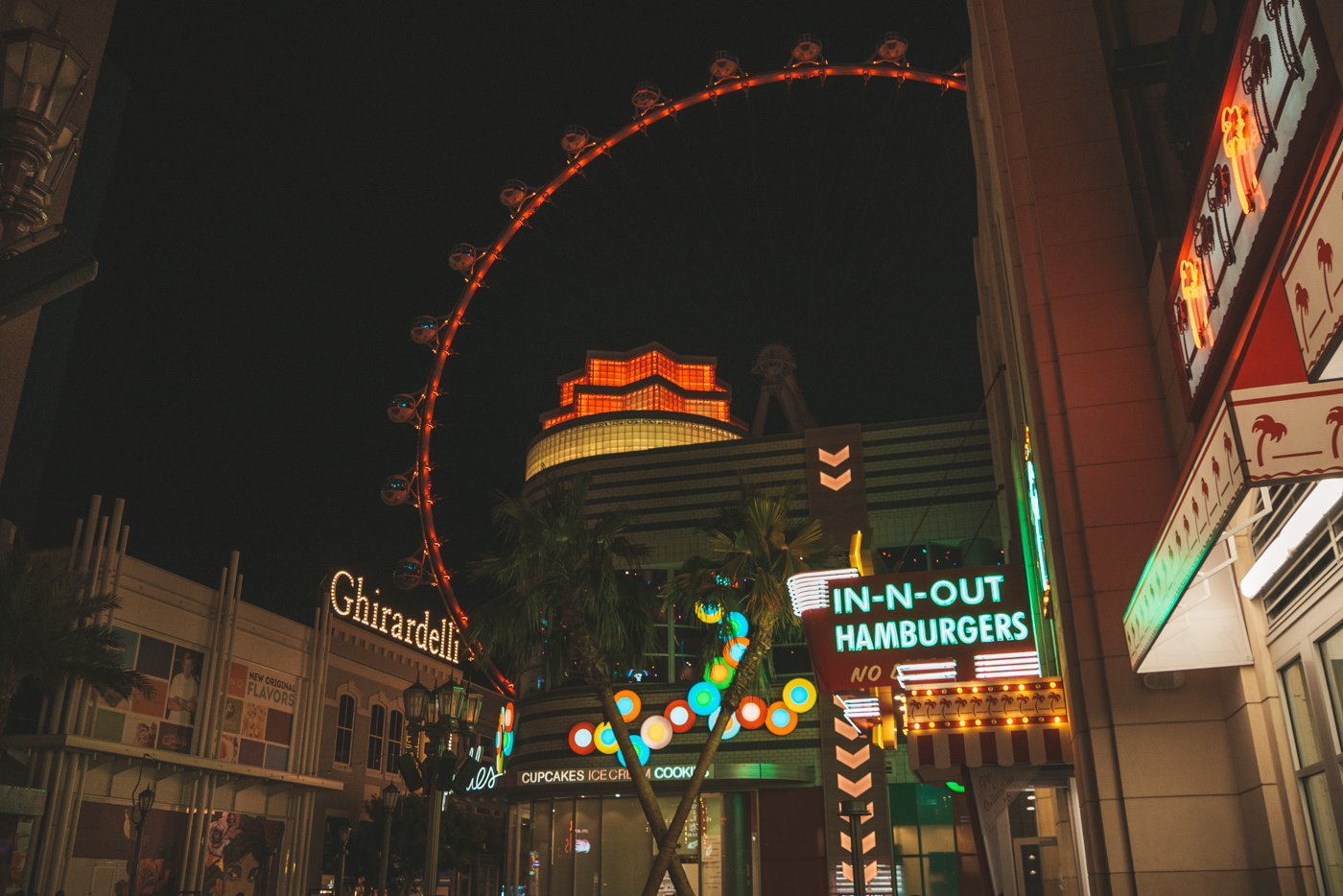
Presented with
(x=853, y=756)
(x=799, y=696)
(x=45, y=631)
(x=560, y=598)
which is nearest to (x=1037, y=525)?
(x=560, y=598)

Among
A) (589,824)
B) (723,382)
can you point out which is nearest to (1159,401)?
(589,824)

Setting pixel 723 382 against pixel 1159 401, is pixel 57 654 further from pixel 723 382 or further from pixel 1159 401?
pixel 723 382

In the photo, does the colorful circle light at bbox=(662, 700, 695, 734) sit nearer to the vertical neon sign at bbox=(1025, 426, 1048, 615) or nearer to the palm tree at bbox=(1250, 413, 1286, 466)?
the vertical neon sign at bbox=(1025, 426, 1048, 615)

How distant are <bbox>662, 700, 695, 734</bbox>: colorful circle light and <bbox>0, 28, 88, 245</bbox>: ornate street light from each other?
2891 cm

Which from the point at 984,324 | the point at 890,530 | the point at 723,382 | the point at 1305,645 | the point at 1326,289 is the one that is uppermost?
the point at 723,382

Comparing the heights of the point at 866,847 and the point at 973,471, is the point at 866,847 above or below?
below

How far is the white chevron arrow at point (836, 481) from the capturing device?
3306cm

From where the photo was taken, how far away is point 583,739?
32156mm

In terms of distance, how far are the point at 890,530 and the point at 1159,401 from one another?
845 inches

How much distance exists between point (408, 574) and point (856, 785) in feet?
59.6

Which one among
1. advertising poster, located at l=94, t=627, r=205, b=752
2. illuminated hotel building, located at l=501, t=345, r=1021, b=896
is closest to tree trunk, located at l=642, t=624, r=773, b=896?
illuminated hotel building, located at l=501, t=345, r=1021, b=896

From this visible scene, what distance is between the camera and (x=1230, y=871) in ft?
30.7

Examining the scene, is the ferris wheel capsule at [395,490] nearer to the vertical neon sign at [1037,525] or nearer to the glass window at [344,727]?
the glass window at [344,727]

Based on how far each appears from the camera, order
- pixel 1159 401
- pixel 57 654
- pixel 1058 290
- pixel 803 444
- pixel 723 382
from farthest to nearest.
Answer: pixel 723 382
pixel 803 444
pixel 57 654
pixel 1058 290
pixel 1159 401
